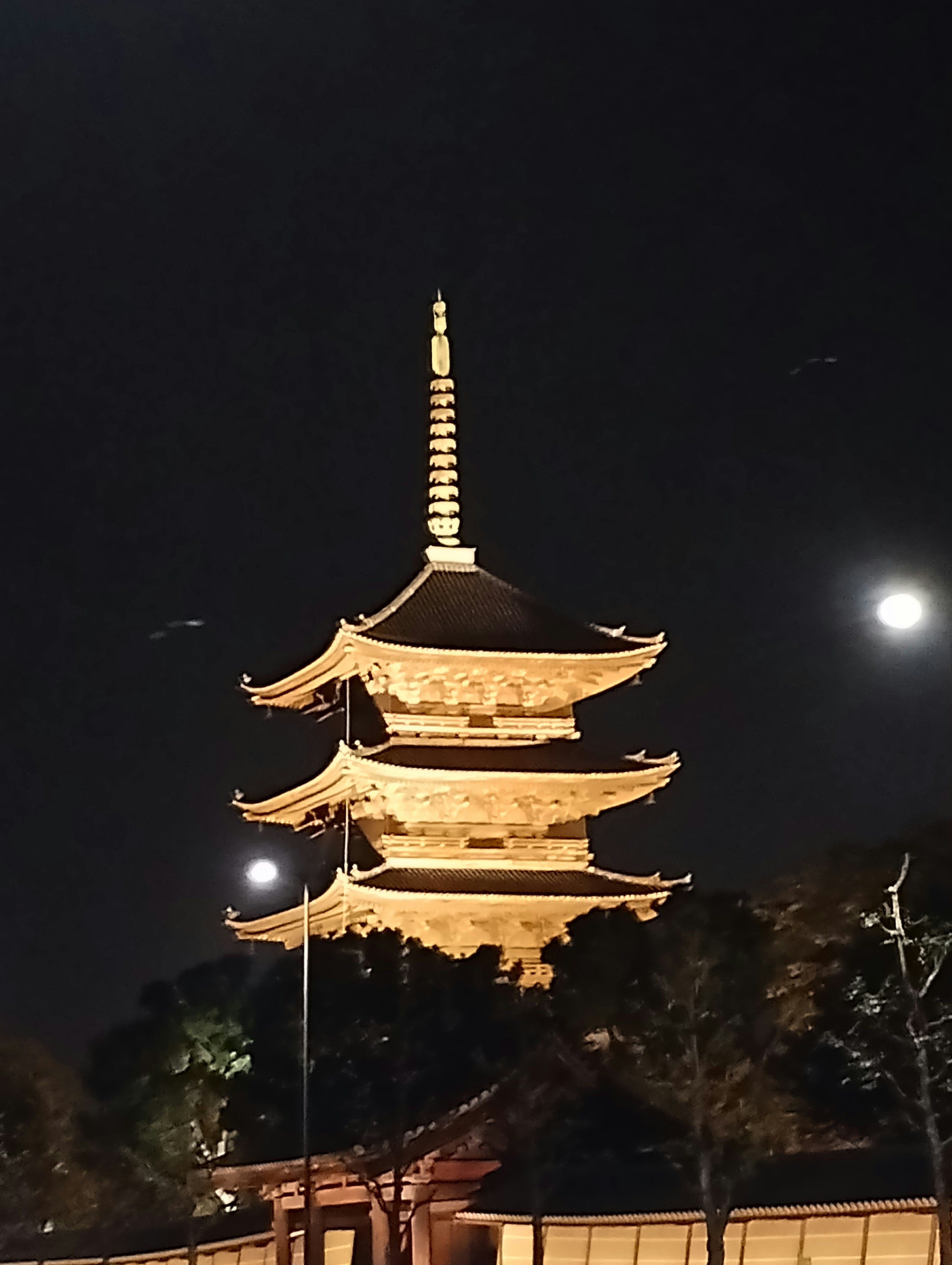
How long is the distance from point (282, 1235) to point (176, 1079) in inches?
411

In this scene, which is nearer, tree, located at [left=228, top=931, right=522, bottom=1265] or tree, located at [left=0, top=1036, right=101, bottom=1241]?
tree, located at [left=228, top=931, right=522, bottom=1265]

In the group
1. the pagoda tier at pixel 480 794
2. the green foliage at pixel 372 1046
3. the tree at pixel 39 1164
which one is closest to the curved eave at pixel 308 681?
the pagoda tier at pixel 480 794

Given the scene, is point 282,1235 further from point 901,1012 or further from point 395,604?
point 395,604

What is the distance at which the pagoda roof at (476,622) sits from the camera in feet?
166

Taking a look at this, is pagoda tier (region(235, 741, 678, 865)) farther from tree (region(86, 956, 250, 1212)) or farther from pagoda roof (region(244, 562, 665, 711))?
tree (region(86, 956, 250, 1212))

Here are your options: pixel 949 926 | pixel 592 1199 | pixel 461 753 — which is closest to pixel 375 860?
pixel 461 753

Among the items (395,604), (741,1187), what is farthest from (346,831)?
(741,1187)

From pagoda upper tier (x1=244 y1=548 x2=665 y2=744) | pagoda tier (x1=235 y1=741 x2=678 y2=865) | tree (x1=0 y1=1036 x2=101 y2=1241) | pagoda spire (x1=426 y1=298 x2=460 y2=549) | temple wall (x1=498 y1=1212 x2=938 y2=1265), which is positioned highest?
pagoda spire (x1=426 y1=298 x2=460 y2=549)

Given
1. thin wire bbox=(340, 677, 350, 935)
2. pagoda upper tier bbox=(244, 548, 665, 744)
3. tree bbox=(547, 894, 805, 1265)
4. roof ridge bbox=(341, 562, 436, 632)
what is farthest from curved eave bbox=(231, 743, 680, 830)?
tree bbox=(547, 894, 805, 1265)

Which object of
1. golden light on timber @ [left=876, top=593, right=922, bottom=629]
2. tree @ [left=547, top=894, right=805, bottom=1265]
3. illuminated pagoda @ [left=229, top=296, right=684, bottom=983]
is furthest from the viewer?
illuminated pagoda @ [left=229, top=296, right=684, bottom=983]

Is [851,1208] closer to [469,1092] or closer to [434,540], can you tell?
[469,1092]

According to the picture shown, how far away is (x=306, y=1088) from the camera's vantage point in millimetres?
32500

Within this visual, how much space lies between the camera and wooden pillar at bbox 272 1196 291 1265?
109 feet

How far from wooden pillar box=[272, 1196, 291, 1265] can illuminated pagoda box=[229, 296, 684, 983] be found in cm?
1250
